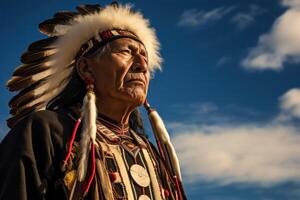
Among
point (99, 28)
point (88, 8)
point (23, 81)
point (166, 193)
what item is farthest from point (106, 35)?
point (166, 193)

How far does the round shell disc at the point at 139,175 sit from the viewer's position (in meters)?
3.37

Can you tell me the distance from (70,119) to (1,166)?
62 cm

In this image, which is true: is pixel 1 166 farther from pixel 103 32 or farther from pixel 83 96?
pixel 103 32

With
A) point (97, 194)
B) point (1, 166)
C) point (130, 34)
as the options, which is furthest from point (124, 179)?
point (130, 34)

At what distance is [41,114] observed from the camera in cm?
329

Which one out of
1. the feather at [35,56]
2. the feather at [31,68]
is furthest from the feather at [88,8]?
the feather at [31,68]

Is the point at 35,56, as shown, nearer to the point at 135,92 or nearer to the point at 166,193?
the point at 135,92

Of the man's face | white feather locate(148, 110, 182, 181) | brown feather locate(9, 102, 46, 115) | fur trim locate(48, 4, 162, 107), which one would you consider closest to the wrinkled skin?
the man's face

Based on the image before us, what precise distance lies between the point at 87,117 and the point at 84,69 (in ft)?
1.86

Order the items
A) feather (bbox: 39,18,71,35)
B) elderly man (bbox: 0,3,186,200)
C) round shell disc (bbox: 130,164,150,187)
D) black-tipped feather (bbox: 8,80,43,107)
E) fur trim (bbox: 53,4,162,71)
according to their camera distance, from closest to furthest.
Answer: elderly man (bbox: 0,3,186,200) < round shell disc (bbox: 130,164,150,187) < fur trim (bbox: 53,4,162,71) < black-tipped feather (bbox: 8,80,43,107) < feather (bbox: 39,18,71,35)

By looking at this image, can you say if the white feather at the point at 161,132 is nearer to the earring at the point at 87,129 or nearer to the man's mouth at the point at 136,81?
the man's mouth at the point at 136,81

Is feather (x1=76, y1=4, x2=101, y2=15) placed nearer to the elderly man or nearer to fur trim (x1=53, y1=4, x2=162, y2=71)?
the elderly man

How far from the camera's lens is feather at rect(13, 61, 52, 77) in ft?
14.0

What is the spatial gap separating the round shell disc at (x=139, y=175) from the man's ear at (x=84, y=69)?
2.55ft
